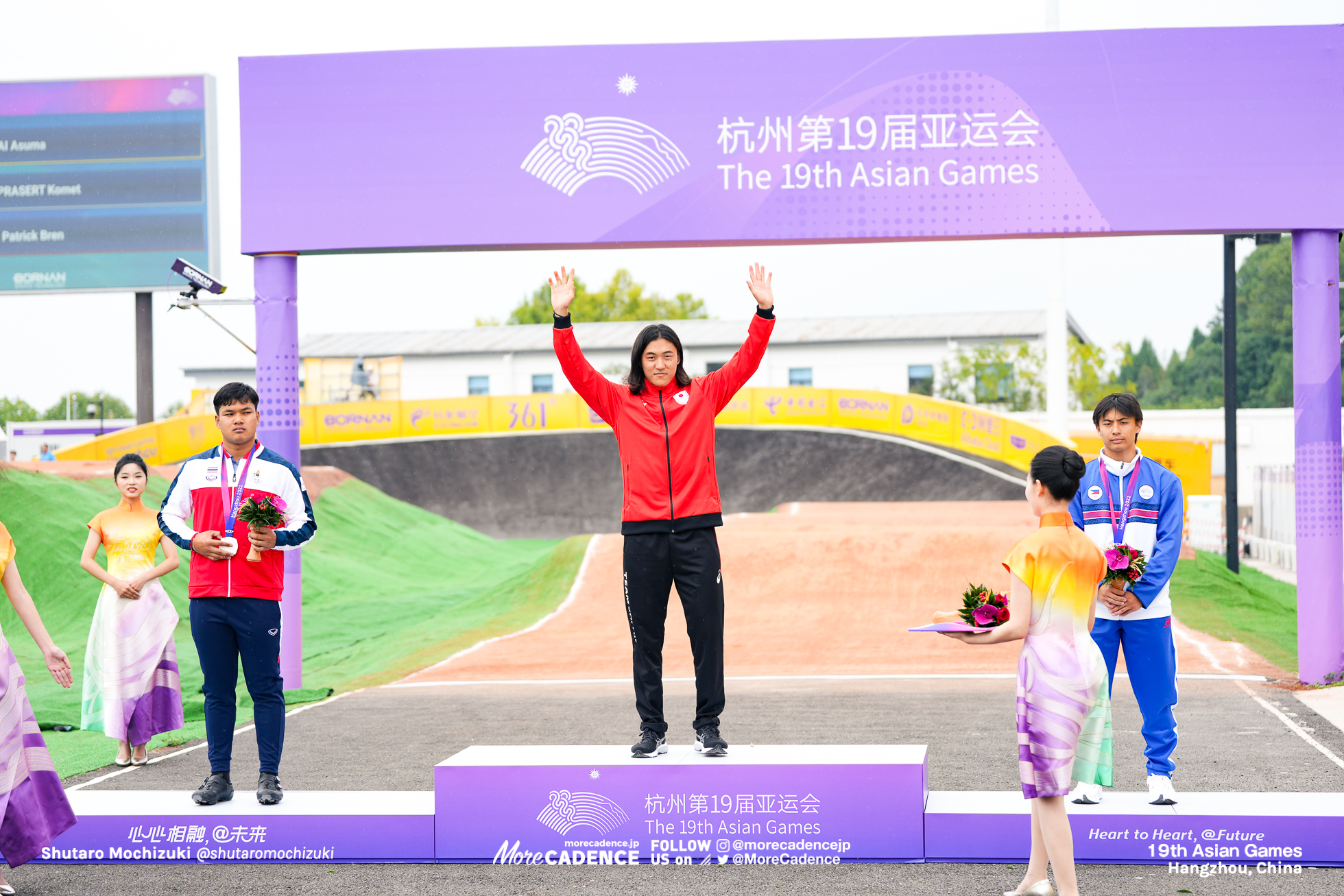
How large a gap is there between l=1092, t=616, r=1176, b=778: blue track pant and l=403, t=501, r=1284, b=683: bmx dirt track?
17.7 feet

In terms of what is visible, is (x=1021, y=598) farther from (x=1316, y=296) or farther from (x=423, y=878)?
(x=1316, y=296)

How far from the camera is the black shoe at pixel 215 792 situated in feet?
15.4

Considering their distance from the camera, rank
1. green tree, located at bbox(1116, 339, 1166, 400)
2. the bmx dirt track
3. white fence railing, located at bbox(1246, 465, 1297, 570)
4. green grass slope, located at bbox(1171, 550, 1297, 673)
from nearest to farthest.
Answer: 1. the bmx dirt track
2. green grass slope, located at bbox(1171, 550, 1297, 673)
3. white fence railing, located at bbox(1246, 465, 1297, 570)
4. green tree, located at bbox(1116, 339, 1166, 400)

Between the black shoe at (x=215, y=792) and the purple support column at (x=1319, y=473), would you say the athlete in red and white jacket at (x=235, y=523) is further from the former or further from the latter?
the purple support column at (x=1319, y=473)

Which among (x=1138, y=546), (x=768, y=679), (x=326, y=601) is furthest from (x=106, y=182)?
(x=1138, y=546)

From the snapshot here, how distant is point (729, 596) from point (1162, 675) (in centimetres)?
939

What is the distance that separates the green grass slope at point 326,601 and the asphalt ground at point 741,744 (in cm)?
126

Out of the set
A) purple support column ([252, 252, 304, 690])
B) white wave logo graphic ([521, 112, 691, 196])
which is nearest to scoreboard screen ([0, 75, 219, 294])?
purple support column ([252, 252, 304, 690])

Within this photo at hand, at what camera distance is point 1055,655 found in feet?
12.2

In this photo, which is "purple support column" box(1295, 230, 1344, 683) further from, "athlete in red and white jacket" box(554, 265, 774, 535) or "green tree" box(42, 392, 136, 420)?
"green tree" box(42, 392, 136, 420)

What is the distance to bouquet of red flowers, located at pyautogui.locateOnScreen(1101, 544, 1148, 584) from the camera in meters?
4.49

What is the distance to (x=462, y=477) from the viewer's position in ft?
94.7

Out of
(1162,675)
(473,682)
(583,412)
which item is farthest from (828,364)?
(1162,675)

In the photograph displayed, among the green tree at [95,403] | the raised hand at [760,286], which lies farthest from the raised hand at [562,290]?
the green tree at [95,403]
